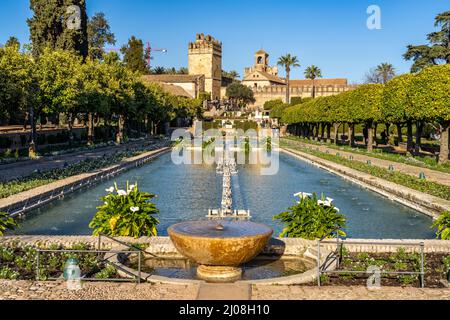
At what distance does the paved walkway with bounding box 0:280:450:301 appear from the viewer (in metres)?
6.78

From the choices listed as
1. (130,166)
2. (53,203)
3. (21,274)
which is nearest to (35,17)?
(130,166)

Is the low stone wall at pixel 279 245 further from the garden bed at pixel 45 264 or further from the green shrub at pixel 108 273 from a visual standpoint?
the green shrub at pixel 108 273

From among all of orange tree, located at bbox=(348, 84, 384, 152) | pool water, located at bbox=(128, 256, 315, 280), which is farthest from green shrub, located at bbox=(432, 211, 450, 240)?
orange tree, located at bbox=(348, 84, 384, 152)

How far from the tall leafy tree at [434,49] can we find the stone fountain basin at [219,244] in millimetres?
46357

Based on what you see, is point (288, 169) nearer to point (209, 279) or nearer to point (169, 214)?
point (169, 214)

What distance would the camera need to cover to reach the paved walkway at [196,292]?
22.2 feet

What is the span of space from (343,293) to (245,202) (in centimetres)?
1056

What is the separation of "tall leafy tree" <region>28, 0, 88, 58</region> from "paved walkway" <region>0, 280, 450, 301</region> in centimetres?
4143

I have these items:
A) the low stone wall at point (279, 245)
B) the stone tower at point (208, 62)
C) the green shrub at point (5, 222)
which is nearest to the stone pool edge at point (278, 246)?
the low stone wall at point (279, 245)

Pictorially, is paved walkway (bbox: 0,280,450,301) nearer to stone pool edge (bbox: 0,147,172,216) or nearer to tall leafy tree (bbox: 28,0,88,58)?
stone pool edge (bbox: 0,147,172,216)
